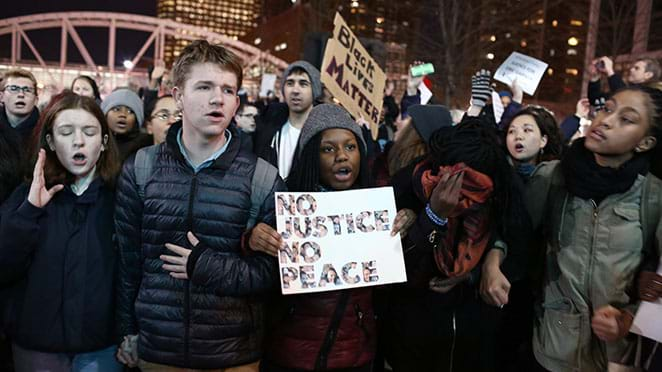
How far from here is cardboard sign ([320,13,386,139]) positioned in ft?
17.2

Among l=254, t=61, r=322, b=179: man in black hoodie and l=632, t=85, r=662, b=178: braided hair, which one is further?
l=254, t=61, r=322, b=179: man in black hoodie

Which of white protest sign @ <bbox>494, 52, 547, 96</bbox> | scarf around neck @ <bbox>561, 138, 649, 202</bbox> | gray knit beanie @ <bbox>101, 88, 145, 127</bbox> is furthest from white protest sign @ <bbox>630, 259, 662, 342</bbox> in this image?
white protest sign @ <bbox>494, 52, 547, 96</bbox>

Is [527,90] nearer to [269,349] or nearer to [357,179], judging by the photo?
[357,179]

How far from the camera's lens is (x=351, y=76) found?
5.39 meters

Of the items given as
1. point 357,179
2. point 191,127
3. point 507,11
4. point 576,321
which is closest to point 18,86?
point 191,127

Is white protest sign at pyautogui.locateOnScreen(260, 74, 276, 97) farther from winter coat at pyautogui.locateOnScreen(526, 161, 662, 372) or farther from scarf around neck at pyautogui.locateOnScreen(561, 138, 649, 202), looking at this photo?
scarf around neck at pyautogui.locateOnScreen(561, 138, 649, 202)

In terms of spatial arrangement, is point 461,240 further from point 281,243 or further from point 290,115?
point 290,115

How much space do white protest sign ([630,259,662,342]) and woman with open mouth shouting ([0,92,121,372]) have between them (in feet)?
8.49

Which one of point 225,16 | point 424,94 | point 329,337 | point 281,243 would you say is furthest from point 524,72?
point 225,16

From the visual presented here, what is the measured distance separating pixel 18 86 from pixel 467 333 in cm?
457

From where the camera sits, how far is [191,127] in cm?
254

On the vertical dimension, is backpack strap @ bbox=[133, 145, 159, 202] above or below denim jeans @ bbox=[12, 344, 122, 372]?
above

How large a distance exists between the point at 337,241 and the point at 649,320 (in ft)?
4.79

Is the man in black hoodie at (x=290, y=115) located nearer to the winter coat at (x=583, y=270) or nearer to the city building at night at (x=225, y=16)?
the winter coat at (x=583, y=270)
